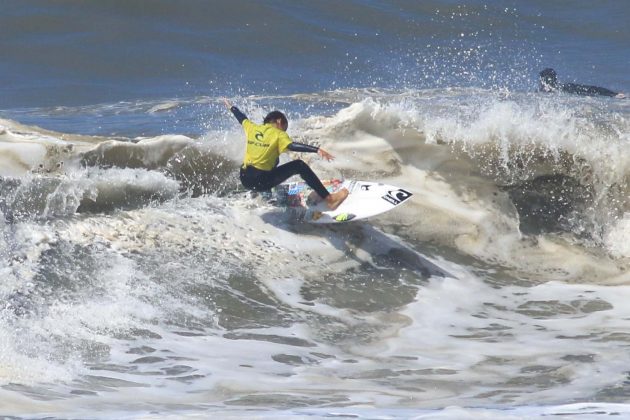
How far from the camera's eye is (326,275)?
Answer: 9.69 metres

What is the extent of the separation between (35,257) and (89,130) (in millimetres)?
7343

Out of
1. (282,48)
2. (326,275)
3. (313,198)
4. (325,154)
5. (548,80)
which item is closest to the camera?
(325,154)

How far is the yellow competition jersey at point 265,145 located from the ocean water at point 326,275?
0.63 meters

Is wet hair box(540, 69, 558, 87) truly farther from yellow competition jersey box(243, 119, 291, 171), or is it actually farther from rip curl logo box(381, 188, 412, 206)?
yellow competition jersey box(243, 119, 291, 171)

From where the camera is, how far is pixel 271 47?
2333 centimetres

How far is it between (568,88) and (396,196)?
35.7 ft

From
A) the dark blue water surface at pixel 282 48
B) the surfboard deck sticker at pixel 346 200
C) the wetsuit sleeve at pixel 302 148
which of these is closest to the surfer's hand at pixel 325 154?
the wetsuit sleeve at pixel 302 148

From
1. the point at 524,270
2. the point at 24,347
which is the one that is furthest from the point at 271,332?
the point at 524,270

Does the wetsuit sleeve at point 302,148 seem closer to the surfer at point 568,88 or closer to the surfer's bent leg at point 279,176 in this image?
the surfer's bent leg at point 279,176

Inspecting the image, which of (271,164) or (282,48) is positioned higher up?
(282,48)

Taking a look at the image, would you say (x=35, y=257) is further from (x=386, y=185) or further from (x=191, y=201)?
(x=386, y=185)

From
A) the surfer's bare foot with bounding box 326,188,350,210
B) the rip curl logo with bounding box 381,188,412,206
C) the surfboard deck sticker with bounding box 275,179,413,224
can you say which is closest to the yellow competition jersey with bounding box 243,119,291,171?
the surfboard deck sticker with bounding box 275,179,413,224

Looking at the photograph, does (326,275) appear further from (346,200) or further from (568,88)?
(568,88)

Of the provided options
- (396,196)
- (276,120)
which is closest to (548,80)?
(396,196)
